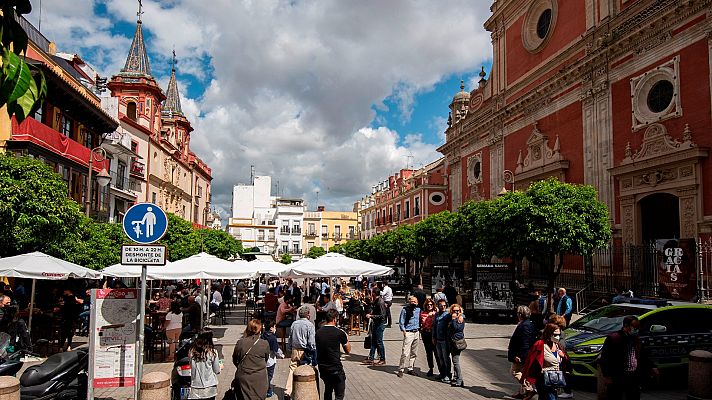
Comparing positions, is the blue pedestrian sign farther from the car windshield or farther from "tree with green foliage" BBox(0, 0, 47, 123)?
the car windshield

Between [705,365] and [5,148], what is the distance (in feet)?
80.7

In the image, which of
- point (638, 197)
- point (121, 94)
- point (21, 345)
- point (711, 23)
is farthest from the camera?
point (121, 94)

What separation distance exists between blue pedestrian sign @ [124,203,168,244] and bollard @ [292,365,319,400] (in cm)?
264

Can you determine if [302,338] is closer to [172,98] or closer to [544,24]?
[544,24]

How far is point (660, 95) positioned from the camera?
21094 mm

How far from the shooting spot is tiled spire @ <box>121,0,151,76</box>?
43.2 m

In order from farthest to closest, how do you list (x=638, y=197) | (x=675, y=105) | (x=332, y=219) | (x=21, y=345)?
1. (x=332, y=219)
2. (x=638, y=197)
3. (x=675, y=105)
4. (x=21, y=345)

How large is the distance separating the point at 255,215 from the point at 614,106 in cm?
7939

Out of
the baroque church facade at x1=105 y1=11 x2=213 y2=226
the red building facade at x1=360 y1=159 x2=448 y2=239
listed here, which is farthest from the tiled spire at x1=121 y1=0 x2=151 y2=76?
the red building facade at x1=360 y1=159 x2=448 y2=239

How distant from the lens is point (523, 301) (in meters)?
23.5

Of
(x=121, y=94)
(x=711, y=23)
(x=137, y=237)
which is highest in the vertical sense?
(x=121, y=94)

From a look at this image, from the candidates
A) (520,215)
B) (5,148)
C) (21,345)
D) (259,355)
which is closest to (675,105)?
(520,215)

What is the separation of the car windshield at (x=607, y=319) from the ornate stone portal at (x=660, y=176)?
10605mm

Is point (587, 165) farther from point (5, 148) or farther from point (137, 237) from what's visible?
→ point (5, 148)
